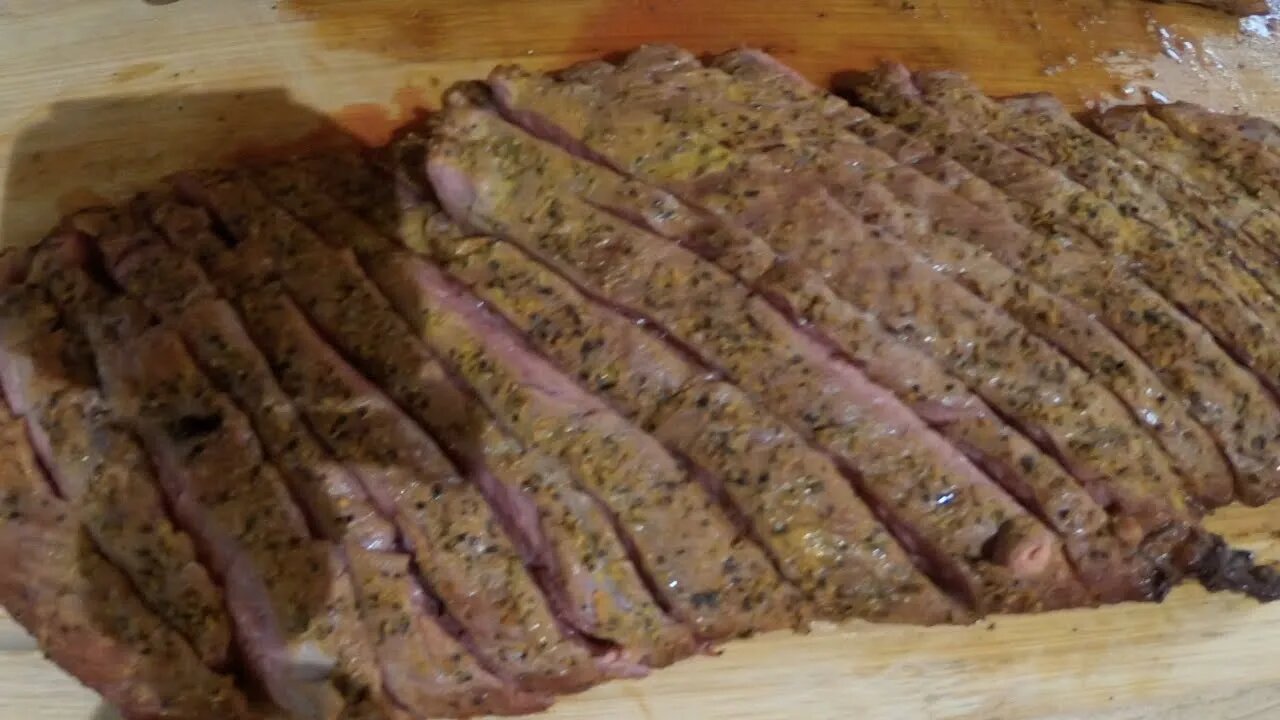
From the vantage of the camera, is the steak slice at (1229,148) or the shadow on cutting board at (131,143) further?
the steak slice at (1229,148)

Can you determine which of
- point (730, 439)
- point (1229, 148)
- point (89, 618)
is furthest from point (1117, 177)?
point (89, 618)

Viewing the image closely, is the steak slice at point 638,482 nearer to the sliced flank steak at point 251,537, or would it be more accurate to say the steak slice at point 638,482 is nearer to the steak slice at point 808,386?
the steak slice at point 808,386

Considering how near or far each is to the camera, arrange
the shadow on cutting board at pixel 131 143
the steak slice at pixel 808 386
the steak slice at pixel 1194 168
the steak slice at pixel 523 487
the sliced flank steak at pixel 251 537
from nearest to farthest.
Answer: the sliced flank steak at pixel 251 537
the steak slice at pixel 523 487
the steak slice at pixel 808 386
the shadow on cutting board at pixel 131 143
the steak slice at pixel 1194 168

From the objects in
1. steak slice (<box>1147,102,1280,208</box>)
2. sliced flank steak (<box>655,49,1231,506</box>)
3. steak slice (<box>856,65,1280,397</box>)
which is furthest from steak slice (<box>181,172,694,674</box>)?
steak slice (<box>1147,102,1280,208</box>)

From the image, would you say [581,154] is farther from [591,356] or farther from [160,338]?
[160,338]

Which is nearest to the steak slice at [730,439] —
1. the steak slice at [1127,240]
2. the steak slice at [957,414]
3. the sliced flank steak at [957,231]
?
the steak slice at [957,414]

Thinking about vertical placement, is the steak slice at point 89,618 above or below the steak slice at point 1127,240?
below

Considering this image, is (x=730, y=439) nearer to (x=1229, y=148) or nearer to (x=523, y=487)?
(x=523, y=487)

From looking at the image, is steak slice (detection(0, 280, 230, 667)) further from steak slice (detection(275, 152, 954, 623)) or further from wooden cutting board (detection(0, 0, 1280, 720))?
steak slice (detection(275, 152, 954, 623))

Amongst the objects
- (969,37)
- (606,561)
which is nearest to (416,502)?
(606,561)
